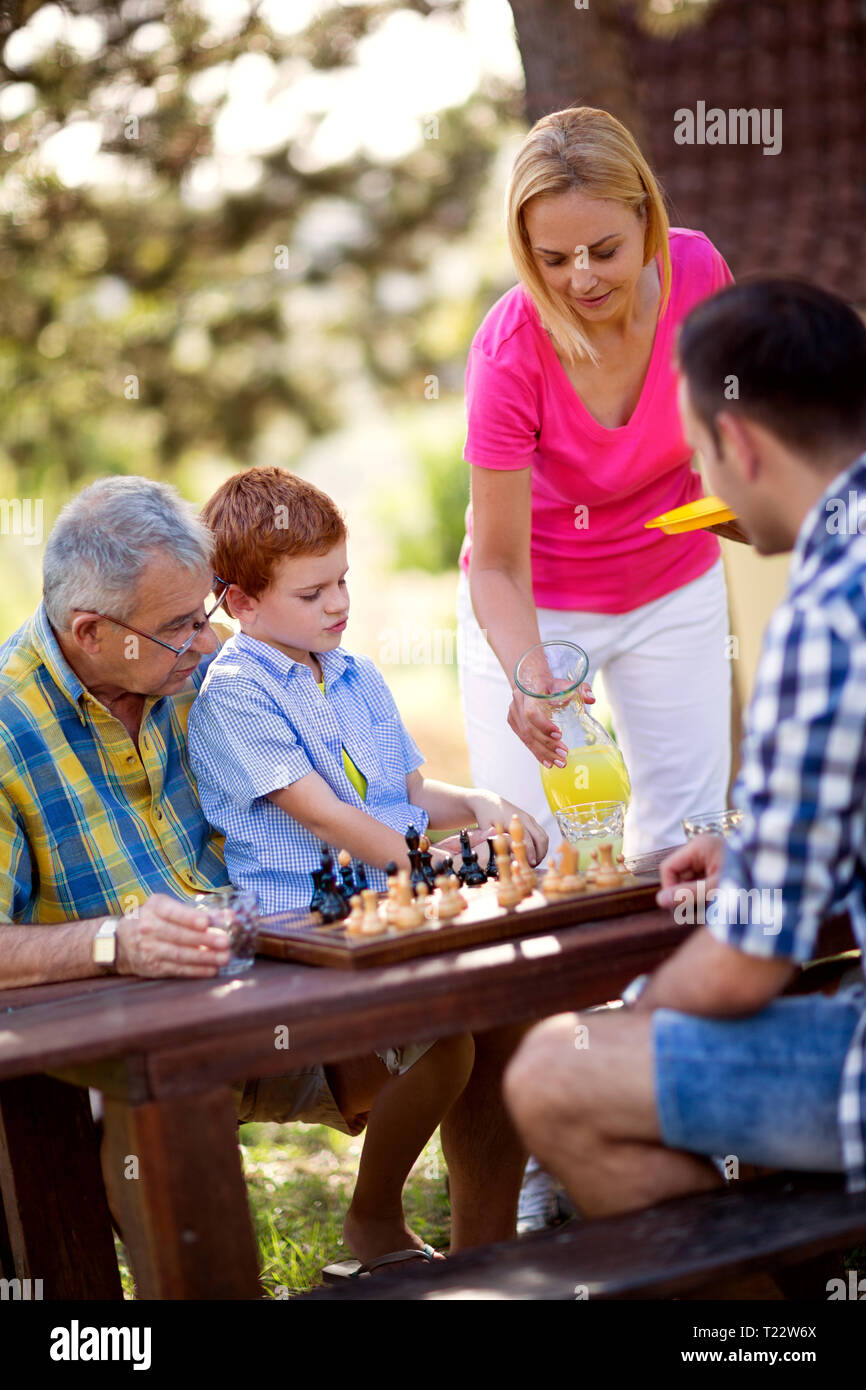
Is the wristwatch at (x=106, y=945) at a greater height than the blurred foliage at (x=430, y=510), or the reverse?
the blurred foliage at (x=430, y=510)

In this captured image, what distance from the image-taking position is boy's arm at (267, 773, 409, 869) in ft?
9.16

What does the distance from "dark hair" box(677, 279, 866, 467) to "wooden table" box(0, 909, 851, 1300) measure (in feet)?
2.55

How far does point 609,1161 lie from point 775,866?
490 mm

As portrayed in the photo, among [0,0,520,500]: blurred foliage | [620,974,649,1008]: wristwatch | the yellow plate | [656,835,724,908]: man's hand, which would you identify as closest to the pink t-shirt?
the yellow plate

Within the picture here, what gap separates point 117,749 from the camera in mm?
2734

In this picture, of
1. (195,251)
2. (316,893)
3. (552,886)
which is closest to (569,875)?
(552,886)

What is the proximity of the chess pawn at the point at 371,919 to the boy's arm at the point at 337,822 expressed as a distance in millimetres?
533

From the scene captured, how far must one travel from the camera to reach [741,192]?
6.08 meters

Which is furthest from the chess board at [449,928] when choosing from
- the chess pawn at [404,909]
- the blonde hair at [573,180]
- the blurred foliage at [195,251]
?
the blurred foliage at [195,251]

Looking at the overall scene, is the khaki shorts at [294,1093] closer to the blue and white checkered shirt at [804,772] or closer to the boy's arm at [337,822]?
the boy's arm at [337,822]

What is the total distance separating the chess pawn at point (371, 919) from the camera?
2.19 meters

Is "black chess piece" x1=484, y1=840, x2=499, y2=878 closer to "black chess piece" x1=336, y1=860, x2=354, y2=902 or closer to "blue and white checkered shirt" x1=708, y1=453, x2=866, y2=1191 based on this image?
"black chess piece" x1=336, y1=860, x2=354, y2=902

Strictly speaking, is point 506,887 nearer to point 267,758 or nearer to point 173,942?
point 173,942
